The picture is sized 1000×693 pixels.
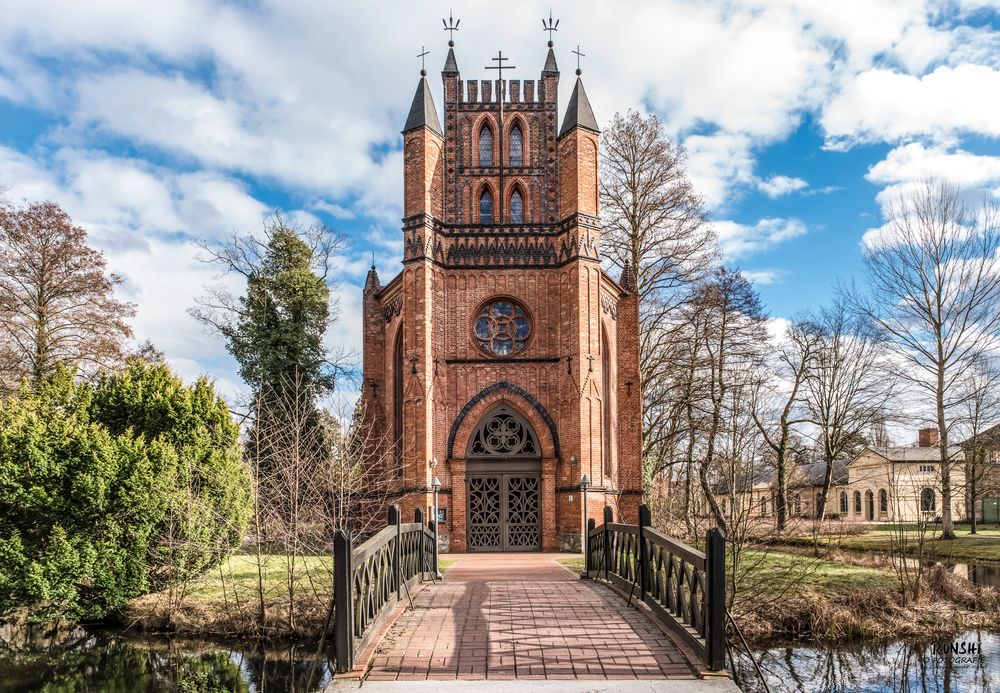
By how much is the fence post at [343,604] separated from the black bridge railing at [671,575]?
11.0 ft

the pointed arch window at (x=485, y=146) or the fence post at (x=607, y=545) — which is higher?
the pointed arch window at (x=485, y=146)

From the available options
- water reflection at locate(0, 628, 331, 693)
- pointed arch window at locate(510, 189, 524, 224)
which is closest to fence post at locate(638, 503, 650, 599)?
water reflection at locate(0, 628, 331, 693)

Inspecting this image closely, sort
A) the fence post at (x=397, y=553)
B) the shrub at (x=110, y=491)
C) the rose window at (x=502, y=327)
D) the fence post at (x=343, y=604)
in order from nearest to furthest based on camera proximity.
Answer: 1. the fence post at (x=343, y=604)
2. the fence post at (x=397, y=553)
3. the shrub at (x=110, y=491)
4. the rose window at (x=502, y=327)

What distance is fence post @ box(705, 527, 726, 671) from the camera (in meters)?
7.31

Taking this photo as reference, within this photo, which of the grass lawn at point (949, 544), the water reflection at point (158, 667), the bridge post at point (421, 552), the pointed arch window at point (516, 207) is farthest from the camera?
the pointed arch window at point (516, 207)

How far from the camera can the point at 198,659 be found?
44.9 feet

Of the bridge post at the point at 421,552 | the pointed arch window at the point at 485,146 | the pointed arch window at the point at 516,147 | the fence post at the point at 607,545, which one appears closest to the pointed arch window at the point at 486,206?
the pointed arch window at the point at 485,146

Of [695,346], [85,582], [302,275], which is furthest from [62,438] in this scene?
[695,346]

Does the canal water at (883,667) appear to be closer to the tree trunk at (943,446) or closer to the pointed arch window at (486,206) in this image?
the tree trunk at (943,446)

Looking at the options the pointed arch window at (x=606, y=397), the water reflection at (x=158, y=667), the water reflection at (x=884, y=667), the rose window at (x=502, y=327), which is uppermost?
the rose window at (x=502, y=327)

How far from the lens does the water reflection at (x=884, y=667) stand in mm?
11367

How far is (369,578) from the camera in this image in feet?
28.5

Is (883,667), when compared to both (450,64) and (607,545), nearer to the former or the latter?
(607,545)

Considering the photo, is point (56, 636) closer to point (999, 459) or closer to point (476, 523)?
point (476, 523)
